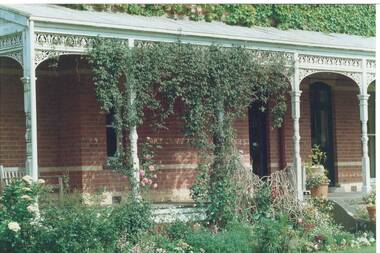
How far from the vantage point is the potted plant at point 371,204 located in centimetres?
1797

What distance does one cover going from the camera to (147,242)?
1462 centimetres

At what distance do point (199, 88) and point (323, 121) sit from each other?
25.0 ft

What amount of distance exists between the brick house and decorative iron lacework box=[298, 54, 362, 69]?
0.07ft

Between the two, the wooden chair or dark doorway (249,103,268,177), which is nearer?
the wooden chair

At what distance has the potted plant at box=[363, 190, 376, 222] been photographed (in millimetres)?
17969

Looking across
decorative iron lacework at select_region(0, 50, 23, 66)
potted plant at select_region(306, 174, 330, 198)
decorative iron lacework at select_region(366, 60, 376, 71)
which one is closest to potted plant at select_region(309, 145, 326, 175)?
potted plant at select_region(306, 174, 330, 198)

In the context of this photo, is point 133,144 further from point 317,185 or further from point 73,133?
point 317,185

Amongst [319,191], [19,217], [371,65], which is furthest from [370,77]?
[19,217]

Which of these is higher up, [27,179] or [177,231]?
[27,179]

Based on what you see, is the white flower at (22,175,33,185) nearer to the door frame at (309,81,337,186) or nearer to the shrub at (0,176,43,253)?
the shrub at (0,176,43,253)

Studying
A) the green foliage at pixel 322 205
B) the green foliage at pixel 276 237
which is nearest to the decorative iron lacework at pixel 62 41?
the green foliage at pixel 276 237

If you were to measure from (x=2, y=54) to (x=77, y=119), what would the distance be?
3.43 metres

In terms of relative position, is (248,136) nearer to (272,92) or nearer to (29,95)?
(272,92)

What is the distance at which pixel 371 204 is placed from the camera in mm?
18203
